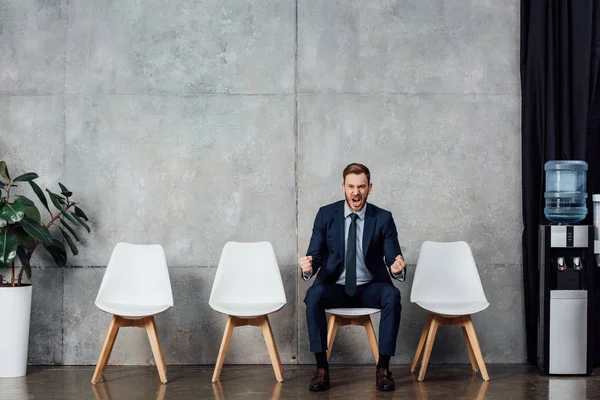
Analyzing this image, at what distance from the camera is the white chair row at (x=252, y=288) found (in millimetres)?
4816

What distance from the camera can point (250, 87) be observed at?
5523mm

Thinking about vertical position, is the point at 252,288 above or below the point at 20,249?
below

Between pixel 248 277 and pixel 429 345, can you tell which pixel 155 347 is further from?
pixel 429 345

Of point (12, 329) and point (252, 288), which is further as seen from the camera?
point (252, 288)

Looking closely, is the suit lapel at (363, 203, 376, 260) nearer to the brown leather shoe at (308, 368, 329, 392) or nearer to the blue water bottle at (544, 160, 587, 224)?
the brown leather shoe at (308, 368, 329, 392)

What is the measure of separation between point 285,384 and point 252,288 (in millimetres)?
740

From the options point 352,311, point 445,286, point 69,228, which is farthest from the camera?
point 69,228

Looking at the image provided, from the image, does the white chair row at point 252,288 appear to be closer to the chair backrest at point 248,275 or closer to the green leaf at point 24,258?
the chair backrest at point 248,275

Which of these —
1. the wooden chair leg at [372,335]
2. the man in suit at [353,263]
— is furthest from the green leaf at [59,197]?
the wooden chair leg at [372,335]

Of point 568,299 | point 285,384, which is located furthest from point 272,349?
point 568,299

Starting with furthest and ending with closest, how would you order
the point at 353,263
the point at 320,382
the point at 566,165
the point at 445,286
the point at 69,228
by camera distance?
the point at 69,228 < the point at 566,165 < the point at 445,286 < the point at 353,263 < the point at 320,382

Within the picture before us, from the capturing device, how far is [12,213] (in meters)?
4.82

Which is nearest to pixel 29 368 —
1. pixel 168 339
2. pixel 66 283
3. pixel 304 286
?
pixel 66 283

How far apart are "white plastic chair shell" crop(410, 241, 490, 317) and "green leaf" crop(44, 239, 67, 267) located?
8.28 ft
